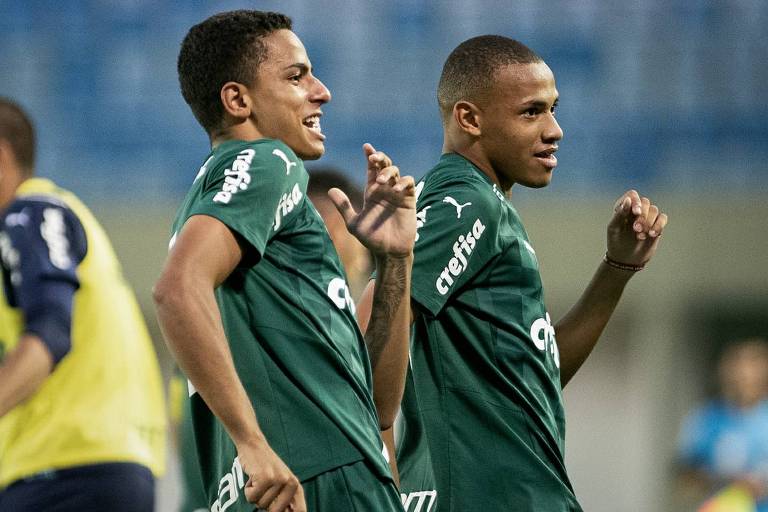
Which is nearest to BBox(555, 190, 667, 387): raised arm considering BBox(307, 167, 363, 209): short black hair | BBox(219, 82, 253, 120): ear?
BBox(219, 82, 253, 120): ear

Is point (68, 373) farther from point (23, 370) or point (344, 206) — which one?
point (344, 206)

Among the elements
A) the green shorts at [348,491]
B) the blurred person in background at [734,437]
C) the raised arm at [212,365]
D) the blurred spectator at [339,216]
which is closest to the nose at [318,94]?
the raised arm at [212,365]

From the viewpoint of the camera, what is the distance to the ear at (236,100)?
374 cm

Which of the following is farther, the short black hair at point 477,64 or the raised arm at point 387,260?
the short black hair at point 477,64

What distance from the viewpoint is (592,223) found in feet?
42.5

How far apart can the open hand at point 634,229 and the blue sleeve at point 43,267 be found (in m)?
1.74

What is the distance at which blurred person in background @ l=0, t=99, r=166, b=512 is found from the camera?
4.61m

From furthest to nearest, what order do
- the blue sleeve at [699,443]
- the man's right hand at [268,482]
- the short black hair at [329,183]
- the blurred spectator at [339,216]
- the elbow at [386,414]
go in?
the blue sleeve at [699,443], the short black hair at [329,183], the blurred spectator at [339,216], the elbow at [386,414], the man's right hand at [268,482]

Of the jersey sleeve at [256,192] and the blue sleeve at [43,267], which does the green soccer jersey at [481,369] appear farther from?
the blue sleeve at [43,267]

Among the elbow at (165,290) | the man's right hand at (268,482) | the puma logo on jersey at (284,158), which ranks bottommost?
the man's right hand at (268,482)

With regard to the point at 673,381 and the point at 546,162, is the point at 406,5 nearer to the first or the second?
the point at 673,381

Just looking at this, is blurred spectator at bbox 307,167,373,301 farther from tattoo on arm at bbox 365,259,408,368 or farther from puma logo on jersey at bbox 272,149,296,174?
puma logo on jersey at bbox 272,149,296,174

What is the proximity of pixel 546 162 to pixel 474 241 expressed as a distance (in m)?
0.44

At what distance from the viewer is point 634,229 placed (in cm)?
461
